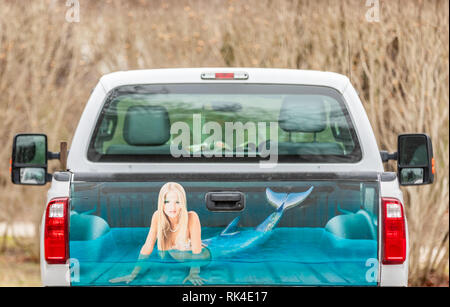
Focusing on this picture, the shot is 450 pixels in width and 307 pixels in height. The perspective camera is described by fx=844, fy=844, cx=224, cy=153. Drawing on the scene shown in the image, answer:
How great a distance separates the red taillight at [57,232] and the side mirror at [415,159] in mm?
1894

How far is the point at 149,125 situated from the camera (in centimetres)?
488

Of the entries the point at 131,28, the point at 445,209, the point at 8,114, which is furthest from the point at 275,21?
the point at 8,114

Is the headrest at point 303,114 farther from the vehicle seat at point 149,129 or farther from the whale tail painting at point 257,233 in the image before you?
the whale tail painting at point 257,233

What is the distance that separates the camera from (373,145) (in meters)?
4.55

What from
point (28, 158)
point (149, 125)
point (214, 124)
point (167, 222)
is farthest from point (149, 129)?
point (167, 222)

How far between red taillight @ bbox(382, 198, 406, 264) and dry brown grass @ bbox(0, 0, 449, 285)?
550 centimetres

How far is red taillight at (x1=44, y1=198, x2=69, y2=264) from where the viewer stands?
4.22 metres

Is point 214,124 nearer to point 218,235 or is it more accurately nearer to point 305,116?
point 305,116

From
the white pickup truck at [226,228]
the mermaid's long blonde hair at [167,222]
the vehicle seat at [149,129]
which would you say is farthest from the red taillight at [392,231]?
the vehicle seat at [149,129]

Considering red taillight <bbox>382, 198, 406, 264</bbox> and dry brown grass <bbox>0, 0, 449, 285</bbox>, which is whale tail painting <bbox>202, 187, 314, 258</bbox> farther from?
dry brown grass <bbox>0, 0, 449, 285</bbox>

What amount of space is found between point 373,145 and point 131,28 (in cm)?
698

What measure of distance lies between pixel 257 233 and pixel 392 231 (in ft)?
2.24

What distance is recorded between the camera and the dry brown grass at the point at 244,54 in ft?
31.9

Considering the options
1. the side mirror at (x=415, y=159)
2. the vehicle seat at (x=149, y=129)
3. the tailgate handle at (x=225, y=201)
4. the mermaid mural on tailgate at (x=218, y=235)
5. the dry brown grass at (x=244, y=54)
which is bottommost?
the mermaid mural on tailgate at (x=218, y=235)
